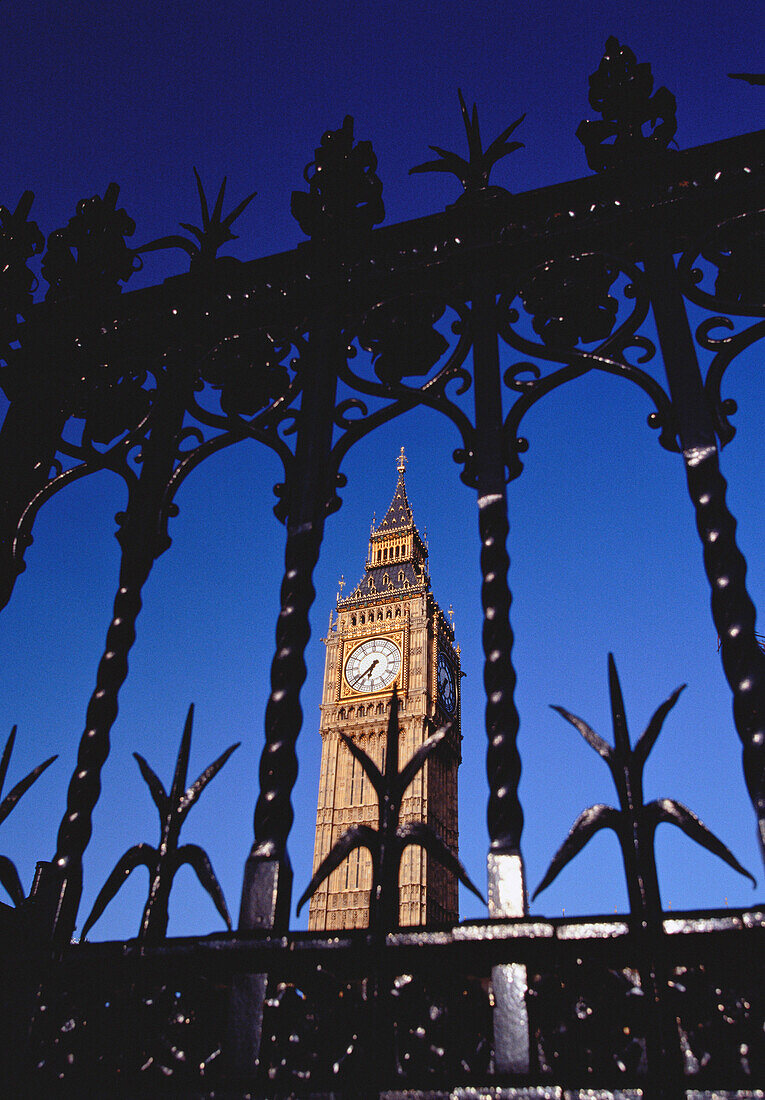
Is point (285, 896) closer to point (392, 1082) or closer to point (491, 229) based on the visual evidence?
point (392, 1082)

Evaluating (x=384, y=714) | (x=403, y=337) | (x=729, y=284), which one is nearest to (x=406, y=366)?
(x=403, y=337)

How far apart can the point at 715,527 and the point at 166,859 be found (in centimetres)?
182

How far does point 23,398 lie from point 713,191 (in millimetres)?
2971

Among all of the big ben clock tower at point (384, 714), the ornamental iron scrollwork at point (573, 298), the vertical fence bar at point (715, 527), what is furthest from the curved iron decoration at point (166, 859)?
the big ben clock tower at point (384, 714)

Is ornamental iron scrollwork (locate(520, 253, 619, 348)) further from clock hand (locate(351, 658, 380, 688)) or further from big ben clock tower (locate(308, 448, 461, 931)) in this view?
clock hand (locate(351, 658, 380, 688))

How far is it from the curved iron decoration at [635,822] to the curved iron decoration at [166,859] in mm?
899

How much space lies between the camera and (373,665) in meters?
49.5

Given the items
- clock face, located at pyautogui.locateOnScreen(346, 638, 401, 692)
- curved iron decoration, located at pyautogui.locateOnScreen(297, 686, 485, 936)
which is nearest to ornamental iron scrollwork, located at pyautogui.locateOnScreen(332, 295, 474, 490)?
curved iron decoration, located at pyautogui.locateOnScreen(297, 686, 485, 936)

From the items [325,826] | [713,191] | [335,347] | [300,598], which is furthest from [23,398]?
[325,826]

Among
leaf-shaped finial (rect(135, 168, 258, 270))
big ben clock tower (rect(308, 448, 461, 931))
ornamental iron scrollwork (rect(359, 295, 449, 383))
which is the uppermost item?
big ben clock tower (rect(308, 448, 461, 931))

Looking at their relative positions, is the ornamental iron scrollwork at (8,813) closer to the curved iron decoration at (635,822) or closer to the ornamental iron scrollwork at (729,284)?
the curved iron decoration at (635,822)

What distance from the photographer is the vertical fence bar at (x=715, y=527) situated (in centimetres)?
224

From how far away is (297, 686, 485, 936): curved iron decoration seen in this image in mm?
2131

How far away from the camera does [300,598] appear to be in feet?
9.51
